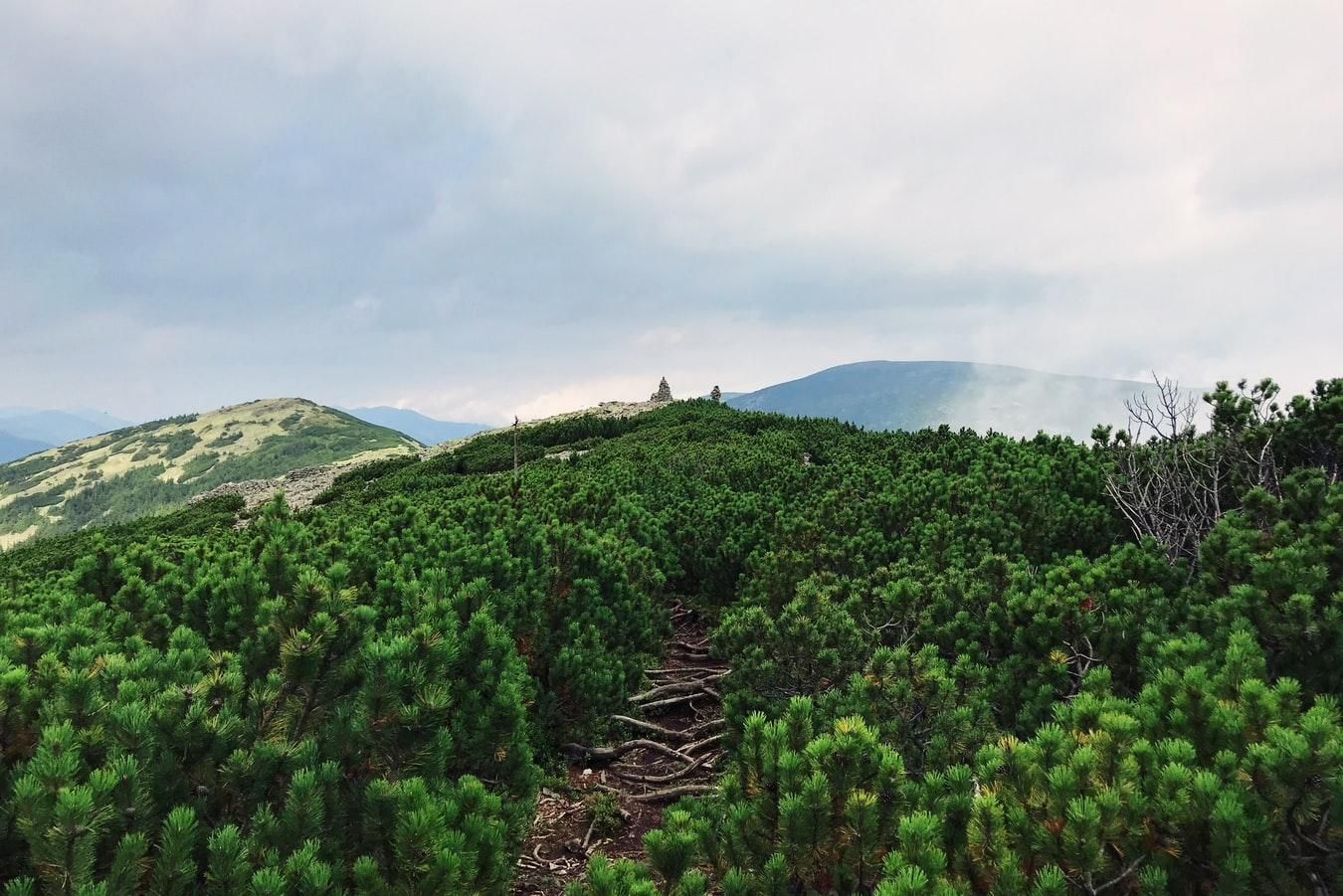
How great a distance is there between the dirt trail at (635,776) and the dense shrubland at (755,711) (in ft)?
Result: 1.46

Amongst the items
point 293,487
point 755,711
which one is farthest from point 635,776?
point 293,487

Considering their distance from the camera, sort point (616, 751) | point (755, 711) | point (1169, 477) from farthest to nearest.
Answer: point (1169, 477)
point (616, 751)
point (755, 711)

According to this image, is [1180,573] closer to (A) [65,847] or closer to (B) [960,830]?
(B) [960,830]

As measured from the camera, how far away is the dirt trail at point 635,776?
19.6ft

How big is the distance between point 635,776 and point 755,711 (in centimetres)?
280

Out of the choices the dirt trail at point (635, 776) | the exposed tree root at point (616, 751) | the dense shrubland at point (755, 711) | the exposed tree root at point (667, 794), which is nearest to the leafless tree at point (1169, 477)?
the dense shrubland at point (755, 711)

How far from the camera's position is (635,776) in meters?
7.21

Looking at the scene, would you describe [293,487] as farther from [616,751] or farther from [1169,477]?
[1169,477]

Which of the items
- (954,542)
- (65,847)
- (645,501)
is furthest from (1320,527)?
(645,501)

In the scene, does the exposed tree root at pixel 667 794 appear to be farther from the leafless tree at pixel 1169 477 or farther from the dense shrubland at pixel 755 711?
the leafless tree at pixel 1169 477

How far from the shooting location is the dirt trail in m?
5.98

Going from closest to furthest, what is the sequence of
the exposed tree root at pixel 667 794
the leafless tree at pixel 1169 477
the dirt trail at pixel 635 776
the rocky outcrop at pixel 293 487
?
the dirt trail at pixel 635 776
the exposed tree root at pixel 667 794
the leafless tree at pixel 1169 477
the rocky outcrop at pixel 293 487

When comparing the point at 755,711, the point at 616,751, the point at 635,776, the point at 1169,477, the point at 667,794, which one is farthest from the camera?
the point at 1169,477

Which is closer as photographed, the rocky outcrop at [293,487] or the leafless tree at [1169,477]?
the leafless tree at [1169,477]
